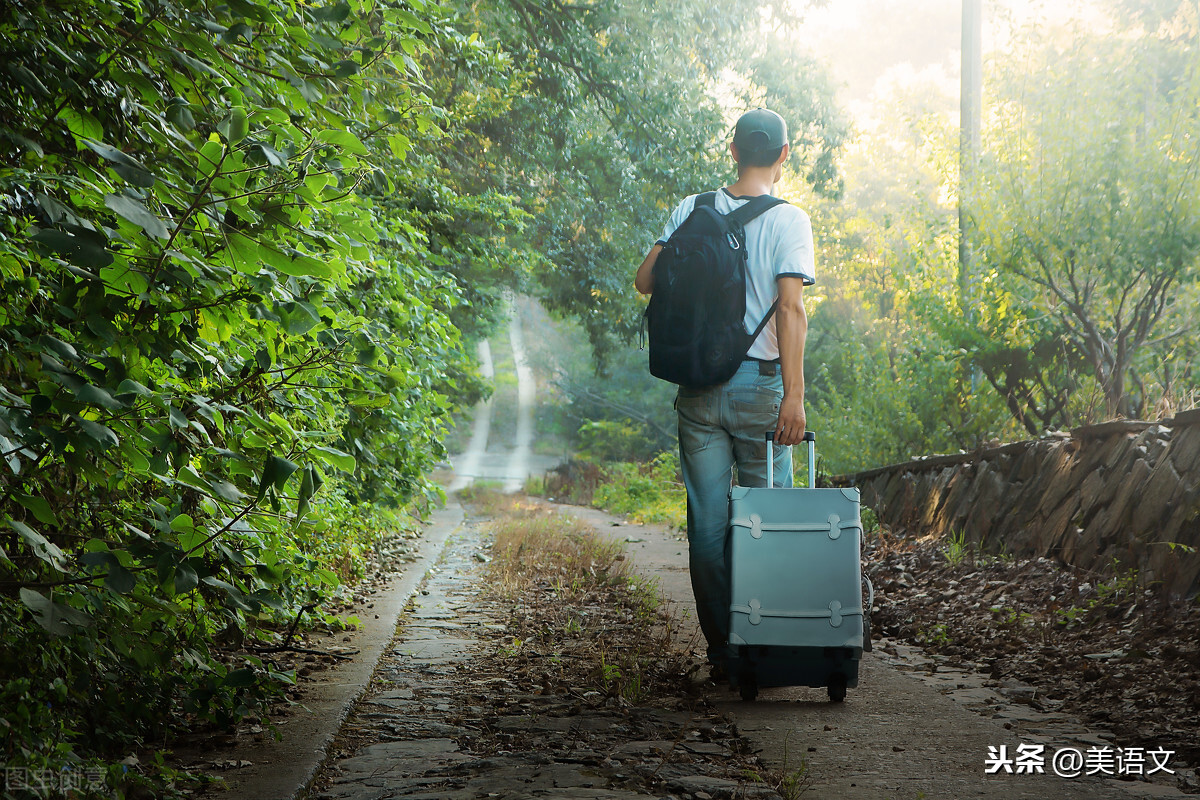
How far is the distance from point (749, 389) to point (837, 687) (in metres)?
1.11

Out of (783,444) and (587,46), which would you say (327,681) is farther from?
(587,46)

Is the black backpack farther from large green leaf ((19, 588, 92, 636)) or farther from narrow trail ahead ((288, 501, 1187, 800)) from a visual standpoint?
large green leaf ((19, 588, 92, 636))

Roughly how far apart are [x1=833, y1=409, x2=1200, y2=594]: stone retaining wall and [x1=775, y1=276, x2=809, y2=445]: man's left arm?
207cm

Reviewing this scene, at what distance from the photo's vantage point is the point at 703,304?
364 centimetres

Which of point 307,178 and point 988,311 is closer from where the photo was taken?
point 307,178

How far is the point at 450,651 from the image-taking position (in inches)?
177

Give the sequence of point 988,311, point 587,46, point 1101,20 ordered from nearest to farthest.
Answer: point 988,311 → point 587,46 → point 1101,20

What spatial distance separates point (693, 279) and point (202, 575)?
1995 millimetres

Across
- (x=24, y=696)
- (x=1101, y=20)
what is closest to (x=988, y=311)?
(x=24, y=696)

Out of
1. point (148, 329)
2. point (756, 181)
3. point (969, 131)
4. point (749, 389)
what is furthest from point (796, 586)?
point (969, 131)

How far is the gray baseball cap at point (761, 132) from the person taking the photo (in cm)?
378

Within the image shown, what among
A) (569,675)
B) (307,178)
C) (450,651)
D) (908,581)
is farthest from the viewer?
(908,581)

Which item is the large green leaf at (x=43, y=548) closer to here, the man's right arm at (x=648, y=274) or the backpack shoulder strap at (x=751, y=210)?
the man's right arm at (x=648, y=274)

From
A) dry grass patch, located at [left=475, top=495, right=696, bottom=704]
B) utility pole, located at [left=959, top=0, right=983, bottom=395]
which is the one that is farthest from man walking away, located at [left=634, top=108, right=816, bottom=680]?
utility pole, located at [left=959, top=0, right=983, bottom=395]
